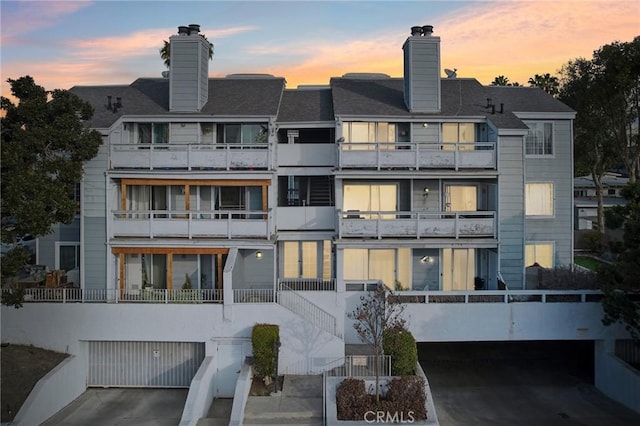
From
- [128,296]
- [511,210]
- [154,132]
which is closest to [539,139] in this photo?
[511,210]

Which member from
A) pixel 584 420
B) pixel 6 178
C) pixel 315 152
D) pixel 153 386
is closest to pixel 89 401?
pixel 153 386

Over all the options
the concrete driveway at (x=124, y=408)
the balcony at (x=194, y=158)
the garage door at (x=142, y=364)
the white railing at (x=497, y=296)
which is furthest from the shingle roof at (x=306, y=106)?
the concrete driveway at (x=124, y=408)

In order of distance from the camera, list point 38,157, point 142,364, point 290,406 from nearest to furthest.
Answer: point 290,406 < point 38,157 < point 142,364

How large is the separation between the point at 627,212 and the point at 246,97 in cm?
1625

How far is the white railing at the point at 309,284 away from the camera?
23578 mm

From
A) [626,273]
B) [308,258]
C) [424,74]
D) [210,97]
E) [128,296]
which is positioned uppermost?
[424,74]

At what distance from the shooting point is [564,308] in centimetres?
2191

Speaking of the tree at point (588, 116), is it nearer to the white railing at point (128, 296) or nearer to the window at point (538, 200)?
the window at point (538, 200)

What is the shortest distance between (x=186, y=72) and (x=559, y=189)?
678 inches

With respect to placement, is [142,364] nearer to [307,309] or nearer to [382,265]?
[307,309]

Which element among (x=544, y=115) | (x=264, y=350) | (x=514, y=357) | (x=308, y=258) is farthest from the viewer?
(x=544, y=115)

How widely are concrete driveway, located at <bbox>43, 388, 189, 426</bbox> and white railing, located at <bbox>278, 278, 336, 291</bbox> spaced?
18.9 ft

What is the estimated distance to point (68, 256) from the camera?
25594 mm

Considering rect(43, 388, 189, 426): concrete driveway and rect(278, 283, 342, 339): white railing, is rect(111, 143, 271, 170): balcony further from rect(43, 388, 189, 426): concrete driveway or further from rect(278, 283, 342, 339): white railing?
rect(43, 388, 189, 426): concrete driveway
